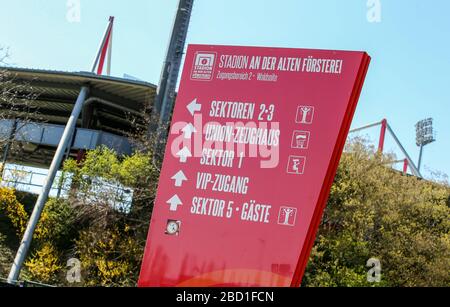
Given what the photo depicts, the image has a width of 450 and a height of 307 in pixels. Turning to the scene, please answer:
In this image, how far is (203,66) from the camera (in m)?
9.05

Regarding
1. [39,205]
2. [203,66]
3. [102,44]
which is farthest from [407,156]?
[203,66]

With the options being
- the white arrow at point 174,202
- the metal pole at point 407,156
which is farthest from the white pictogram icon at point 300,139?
the metal pole at point 407,156

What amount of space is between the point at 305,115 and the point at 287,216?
1440 mm

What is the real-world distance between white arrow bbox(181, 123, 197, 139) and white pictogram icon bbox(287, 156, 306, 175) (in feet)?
5.14

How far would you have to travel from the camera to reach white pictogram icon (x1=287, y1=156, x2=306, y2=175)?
26.7 feet

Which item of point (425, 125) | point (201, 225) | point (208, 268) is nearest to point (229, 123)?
point (201, 225)

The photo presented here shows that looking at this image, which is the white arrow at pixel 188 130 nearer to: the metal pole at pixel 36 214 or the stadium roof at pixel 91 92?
the metal pole at pixel 36 214

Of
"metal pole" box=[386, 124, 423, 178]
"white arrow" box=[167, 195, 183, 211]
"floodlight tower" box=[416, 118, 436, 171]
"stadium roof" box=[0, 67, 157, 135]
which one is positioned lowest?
"white arrow" box=[167, 195, 183, 211]

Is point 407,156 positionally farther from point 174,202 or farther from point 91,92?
point 174,202

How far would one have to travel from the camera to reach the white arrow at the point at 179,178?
29.2ft

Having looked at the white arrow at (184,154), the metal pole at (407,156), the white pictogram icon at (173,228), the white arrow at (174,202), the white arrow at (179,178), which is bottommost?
the white pictogram icon at (173,228)

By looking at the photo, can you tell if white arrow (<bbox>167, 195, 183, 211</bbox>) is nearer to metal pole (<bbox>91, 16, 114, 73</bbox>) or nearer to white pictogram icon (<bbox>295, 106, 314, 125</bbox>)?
white pictogram icon (<bbox>295, 106, 314, 125</bbox>)

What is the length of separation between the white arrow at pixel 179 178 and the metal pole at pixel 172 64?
53.3 ft

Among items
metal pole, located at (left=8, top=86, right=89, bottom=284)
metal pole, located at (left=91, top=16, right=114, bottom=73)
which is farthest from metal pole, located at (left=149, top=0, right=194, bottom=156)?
metal pole, located at (left=91, top=16, right=114, bottom=73)
